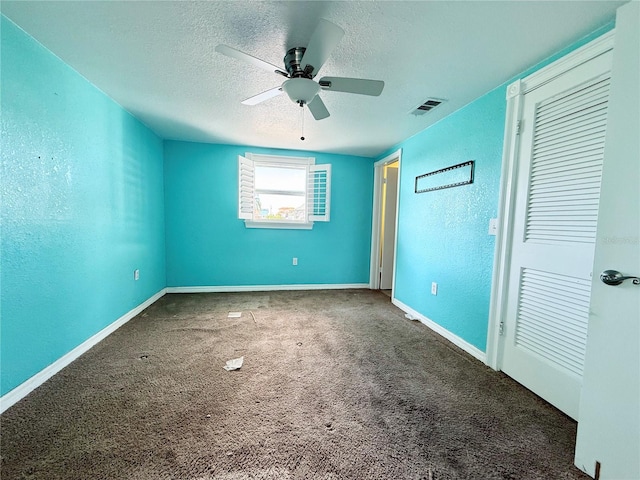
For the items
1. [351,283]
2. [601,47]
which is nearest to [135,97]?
[601,47]

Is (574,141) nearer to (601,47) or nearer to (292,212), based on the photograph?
(601,47)

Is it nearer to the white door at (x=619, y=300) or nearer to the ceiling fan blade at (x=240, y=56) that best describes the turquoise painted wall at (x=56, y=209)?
the ceiling fan blade at (x=240, y=56)

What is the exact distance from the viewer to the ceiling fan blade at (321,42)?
1187 millimetres

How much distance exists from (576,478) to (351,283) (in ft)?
10.5

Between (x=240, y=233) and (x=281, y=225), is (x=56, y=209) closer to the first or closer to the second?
(x=240, y=233)

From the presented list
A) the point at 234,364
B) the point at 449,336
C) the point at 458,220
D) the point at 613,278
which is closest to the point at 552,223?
the point at 613,278

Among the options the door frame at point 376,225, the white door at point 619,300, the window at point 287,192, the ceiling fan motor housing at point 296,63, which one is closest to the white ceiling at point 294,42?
the ceiling fan motor housing at point 296,63

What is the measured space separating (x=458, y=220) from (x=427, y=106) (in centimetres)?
106

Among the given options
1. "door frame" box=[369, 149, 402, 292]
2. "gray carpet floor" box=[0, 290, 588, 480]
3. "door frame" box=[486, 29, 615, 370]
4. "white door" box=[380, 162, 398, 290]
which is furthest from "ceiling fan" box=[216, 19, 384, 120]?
"white door" box=[380, 162, 398, 290]

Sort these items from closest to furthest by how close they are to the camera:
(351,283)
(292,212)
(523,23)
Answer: (523,23)
(292,212)
(351,283)

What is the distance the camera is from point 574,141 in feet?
4.78

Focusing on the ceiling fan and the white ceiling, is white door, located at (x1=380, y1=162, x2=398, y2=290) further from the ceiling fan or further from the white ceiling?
the ceiling fan

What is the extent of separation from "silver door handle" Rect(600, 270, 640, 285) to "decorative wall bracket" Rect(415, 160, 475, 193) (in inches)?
51.8

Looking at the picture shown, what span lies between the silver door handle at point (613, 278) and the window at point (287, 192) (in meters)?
3.04
